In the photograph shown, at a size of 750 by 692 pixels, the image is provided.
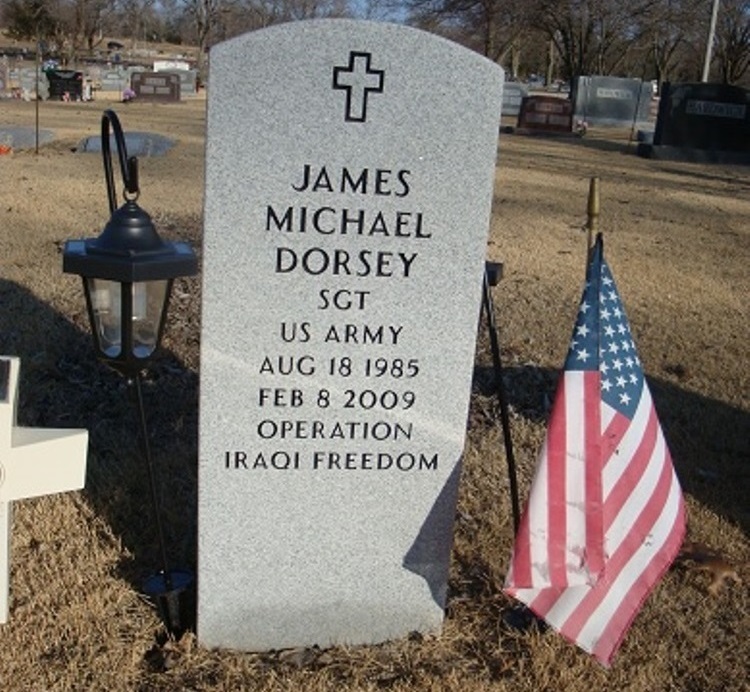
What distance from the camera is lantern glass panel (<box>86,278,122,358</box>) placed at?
267cm

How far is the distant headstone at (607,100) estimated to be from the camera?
34406mm

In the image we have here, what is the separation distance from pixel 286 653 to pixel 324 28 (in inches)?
74.2

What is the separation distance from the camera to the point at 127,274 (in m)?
2.51

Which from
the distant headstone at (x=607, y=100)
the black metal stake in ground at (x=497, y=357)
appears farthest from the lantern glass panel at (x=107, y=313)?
the distant headstone at (x=607, y=100)

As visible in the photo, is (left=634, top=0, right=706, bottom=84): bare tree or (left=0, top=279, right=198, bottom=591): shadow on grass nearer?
(left=0, top=279, right=198, bottom=591): shadow on grass

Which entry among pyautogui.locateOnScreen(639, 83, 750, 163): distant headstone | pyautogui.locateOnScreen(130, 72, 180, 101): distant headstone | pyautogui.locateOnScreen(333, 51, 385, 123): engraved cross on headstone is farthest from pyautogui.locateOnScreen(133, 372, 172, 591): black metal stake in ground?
pyautogui.locateOnScreen(130, 72, 180, 101): distant headstone

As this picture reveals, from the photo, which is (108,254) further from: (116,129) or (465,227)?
(465,227)

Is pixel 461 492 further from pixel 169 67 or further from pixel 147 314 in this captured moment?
pixel 169 67

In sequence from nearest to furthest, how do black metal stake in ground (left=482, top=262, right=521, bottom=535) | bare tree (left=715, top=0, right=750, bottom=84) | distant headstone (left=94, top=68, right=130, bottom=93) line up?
black metal stake in ground (left=482, top=262, right=521, bottom=535), distant headstone (left=94, top=68, right=130, bottom=93), bare tree (left=715, top=0, right=750, bottom=84)

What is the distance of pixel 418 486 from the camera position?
115 inches

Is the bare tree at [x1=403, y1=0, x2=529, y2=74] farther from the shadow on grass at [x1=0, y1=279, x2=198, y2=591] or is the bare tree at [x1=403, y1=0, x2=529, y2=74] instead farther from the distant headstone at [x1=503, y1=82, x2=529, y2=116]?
the shadow on grass at [x1=0, y1=279, x2=198, y2=591]

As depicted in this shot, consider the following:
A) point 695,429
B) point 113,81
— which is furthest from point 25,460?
point 113,81

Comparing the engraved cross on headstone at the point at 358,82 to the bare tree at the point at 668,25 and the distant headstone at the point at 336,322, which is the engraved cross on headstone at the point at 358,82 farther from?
the bare tree at the point at 668,25

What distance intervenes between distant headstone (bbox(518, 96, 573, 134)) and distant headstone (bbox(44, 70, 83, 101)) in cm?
1737
